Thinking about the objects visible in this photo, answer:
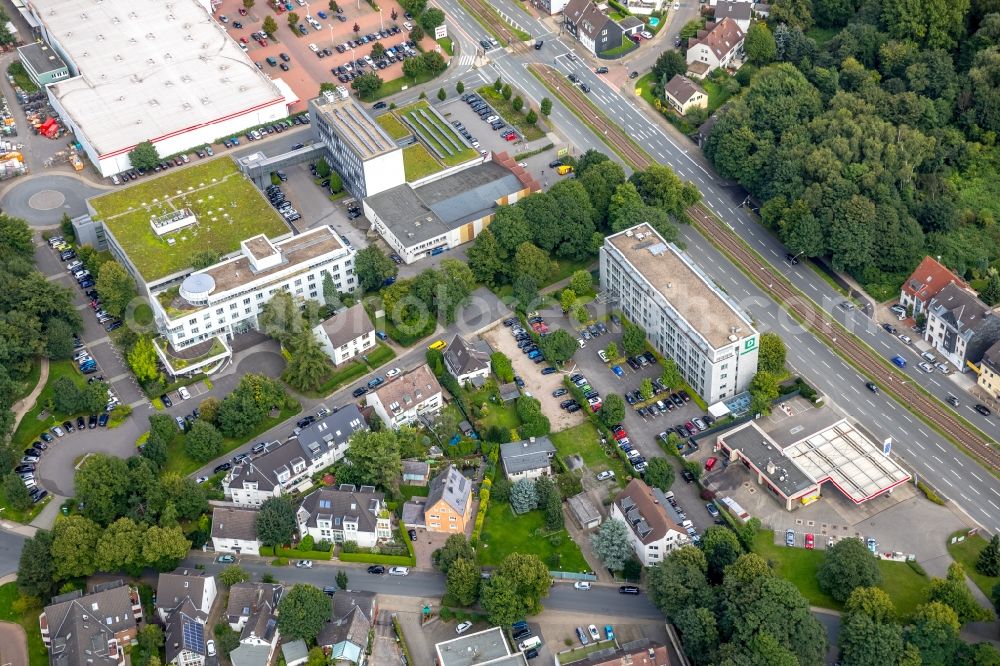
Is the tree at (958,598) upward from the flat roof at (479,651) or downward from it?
upward

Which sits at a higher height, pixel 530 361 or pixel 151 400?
pixel 530 361

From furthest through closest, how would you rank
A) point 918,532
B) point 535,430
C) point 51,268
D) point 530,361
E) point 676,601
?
point 51,268 < point 530,361 < point 535,430 < point 918,532 < point 676,601

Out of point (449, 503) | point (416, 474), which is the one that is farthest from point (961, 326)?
point (416, 474)

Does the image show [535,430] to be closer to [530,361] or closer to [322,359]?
[530,361]

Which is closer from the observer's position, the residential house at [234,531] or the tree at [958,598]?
the tree at [958,598]

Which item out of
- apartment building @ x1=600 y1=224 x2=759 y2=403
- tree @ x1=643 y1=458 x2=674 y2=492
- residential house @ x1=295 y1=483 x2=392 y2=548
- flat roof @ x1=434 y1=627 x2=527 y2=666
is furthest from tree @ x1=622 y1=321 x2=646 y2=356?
flat roof @ x1=434 y1=627 x2=527 y2=666

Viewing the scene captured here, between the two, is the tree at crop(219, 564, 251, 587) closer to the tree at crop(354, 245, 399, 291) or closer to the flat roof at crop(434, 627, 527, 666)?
the flat roof at crop(434, 627, 527, 666)

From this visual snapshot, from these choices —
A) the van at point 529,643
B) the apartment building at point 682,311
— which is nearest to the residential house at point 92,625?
the van at point 529,643

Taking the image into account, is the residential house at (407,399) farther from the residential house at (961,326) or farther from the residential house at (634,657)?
the residential house at (961,326)

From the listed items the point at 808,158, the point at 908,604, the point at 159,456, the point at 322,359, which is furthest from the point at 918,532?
the point at 159,456
